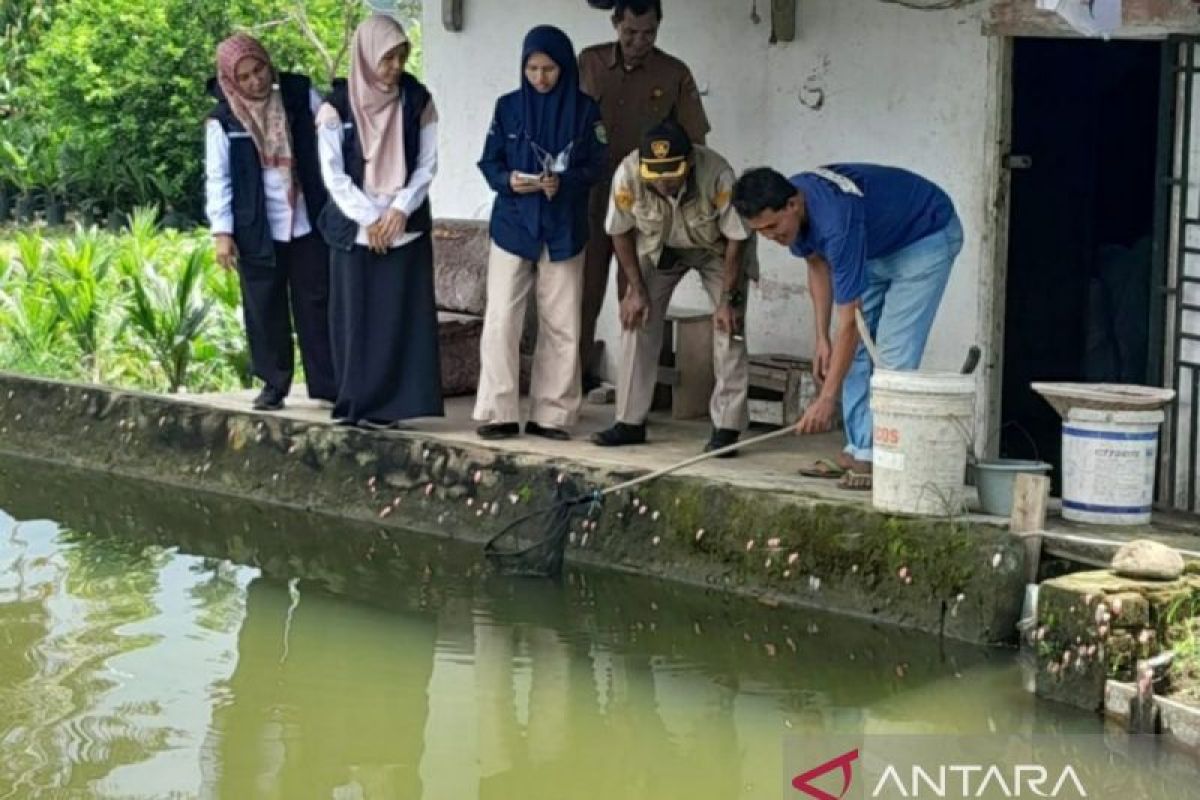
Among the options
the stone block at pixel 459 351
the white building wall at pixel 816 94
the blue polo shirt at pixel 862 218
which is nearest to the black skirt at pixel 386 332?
the stone block at pixel 459 351

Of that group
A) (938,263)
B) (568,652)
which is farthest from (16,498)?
(938,263)

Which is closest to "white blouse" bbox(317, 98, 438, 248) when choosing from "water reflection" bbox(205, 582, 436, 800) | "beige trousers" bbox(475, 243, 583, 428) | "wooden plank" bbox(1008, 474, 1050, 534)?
"beige trousers" bbox(475, 243, 583, 428)

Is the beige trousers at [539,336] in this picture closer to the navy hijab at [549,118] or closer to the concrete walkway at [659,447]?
the concrete walkway at [659,447]

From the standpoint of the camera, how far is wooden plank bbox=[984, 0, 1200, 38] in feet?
26.2

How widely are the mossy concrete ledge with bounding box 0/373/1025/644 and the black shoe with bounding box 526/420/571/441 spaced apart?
0.38 metres

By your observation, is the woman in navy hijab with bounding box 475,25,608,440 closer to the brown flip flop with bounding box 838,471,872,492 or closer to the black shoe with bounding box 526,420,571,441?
the black shoe with bounding box 526,420,571,441

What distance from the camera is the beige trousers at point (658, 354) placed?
8.81 m

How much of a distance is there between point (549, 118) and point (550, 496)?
5.23ft

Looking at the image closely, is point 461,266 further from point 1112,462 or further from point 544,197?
point 1112,462

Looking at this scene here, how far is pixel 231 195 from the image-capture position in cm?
954

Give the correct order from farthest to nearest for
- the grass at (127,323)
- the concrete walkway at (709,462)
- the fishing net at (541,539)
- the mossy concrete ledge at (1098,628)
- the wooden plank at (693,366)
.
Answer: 1. the grass at (127,323)
2. the wooden plank at (693,366)
3. the fishing net at (541,539)
4. the concrete walkway at (709,462)
5. the mossy concrete ledge at (1098,628)

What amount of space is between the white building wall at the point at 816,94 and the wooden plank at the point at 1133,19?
0.70 ft

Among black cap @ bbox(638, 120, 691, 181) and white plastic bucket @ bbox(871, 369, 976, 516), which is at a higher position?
black cap @ bbox(638, 120, 691, 181)

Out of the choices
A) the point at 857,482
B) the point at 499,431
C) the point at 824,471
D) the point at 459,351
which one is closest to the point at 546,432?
the point at 499,431
